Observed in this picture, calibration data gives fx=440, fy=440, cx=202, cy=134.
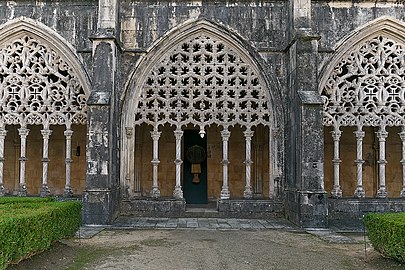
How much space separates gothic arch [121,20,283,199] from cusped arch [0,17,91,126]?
1526mm

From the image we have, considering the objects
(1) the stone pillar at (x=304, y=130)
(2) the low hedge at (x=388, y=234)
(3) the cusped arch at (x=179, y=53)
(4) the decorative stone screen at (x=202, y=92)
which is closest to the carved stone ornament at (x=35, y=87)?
(3) the cusped arch at (x=179, y=53)

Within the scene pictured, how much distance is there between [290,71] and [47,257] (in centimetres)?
758

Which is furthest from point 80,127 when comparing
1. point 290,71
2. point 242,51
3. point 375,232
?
point 375,232

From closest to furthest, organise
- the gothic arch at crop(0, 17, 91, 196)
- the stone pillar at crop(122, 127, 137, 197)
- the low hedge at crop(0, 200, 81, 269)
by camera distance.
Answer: the low hedge at crop(0, 200, 81, 269), the stone pillar at crop(122, 127, 137, 197), the gothic arch at crop(0, 17, 91, 196)

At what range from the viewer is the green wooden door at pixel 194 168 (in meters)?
14.9

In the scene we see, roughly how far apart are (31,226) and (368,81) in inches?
372

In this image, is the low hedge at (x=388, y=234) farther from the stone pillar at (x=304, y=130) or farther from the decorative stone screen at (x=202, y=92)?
the decorative stone screen at (x=202, y=92)

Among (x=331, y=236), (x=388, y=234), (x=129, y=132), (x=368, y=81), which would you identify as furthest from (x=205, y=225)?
(x=368, y=81)

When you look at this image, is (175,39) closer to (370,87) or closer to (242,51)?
(242,51)

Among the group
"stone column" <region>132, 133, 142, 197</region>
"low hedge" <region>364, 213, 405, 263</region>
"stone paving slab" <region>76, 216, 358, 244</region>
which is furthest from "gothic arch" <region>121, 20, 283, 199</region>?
"low hedge" <region>364, 213, 405, 263</region>

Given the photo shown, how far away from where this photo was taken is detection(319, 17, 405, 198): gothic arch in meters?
11.9

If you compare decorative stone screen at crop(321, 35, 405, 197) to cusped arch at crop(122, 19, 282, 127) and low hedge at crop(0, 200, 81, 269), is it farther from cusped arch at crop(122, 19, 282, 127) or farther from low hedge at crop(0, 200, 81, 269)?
low hedge at crop(0, 200, 81, 269)

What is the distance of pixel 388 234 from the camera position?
21.4 ft

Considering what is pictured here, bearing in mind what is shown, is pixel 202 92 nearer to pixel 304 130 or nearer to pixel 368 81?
pixel 304 130
